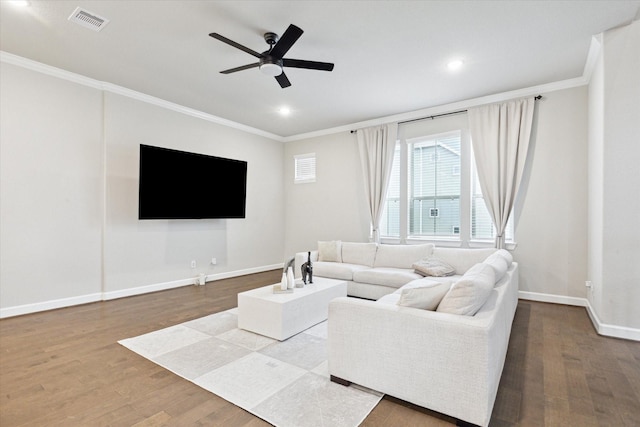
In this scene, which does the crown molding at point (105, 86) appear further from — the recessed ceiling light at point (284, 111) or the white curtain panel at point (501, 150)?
the white curtain panel at point (501, 150)

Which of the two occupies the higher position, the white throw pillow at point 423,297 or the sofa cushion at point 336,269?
the white throw pillow at point 423,297

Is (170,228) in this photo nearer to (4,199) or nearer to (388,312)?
(4,199)

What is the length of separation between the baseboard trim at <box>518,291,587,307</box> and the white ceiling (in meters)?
3.01

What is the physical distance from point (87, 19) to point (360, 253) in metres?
4.49

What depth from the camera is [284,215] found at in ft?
24.8

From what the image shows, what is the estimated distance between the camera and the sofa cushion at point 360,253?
517cm

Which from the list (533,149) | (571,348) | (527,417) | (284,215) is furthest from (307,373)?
(284,215)

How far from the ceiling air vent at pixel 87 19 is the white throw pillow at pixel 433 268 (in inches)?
181

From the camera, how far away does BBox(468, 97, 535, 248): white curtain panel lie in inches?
179

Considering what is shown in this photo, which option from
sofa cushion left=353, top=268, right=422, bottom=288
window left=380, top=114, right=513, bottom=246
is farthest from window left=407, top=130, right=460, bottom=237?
sofa cushion left=353, top=268, right=422, bottom=288

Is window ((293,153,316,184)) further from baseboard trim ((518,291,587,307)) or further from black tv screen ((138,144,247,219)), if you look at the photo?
baseboard trim ((518,291,587,307))

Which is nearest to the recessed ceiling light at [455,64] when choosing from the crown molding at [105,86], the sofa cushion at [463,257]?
the sofa cushion at [463,257]

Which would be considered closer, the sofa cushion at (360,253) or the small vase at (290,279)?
the small vase at (290,279)

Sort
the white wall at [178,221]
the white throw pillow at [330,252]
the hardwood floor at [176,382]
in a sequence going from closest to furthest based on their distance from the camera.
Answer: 1. the hardwood floor at [176,382]
2. the white wall at [178,221]
3. the white throw pillow at [330,252]
